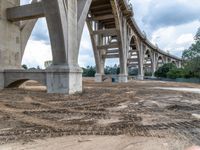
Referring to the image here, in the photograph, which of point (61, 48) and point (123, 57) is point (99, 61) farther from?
point (61, 48)

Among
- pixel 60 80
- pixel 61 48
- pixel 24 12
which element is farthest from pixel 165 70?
pixel 60 80

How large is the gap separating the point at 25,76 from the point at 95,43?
23.3 metres

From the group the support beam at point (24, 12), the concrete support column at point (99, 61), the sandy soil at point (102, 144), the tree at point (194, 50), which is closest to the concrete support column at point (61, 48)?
the support beam at point (24, 12)

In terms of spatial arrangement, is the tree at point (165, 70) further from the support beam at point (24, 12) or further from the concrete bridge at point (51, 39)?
the support beam at point (24, 12)

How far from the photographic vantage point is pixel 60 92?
1311 cm

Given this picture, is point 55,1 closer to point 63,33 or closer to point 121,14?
point 63,33

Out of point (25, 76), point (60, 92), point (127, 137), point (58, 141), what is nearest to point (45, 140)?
point (58, 141)

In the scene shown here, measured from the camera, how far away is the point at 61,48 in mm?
13539

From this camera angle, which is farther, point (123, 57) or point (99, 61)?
point (99, 61)

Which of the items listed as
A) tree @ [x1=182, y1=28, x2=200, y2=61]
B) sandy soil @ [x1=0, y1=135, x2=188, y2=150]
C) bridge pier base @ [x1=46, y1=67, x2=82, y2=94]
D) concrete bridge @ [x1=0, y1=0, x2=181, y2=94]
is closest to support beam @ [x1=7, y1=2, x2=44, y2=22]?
concrete bridge @ [x1=0, y1=0, x2=181, y2=94]

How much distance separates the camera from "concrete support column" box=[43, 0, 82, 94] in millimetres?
12898

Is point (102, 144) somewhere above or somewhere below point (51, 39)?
below

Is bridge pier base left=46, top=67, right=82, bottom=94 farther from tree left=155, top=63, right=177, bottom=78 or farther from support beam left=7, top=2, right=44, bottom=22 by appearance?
tree left=155, top=63, right=177, bottom=78

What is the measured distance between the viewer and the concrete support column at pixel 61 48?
1290 cm
